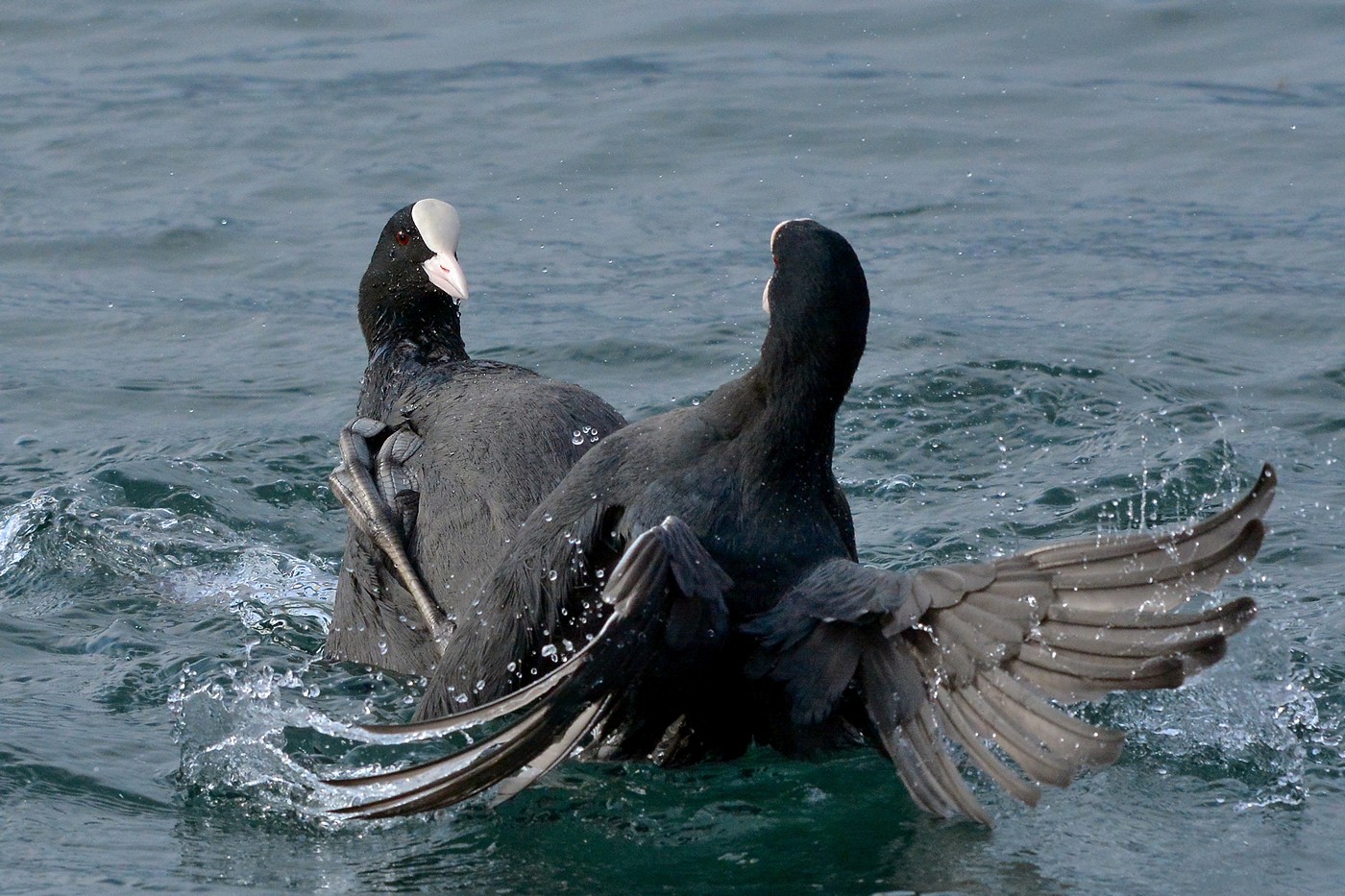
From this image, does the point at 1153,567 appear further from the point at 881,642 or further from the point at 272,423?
the point at 272,423

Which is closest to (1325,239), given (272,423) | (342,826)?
(272,423)

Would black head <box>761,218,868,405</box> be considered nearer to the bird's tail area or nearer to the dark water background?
the bird's tail area

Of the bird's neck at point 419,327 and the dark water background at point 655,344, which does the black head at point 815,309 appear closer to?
the dark water background at point 655,344

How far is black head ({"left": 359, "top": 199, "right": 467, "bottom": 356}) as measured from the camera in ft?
19.2

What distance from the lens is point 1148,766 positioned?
4500 mm

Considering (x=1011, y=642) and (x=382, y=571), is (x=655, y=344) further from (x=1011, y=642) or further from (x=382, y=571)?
(x=1011, y=642)

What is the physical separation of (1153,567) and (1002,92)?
314 inches

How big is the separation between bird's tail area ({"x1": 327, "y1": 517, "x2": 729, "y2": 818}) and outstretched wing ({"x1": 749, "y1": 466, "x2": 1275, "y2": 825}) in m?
0.27

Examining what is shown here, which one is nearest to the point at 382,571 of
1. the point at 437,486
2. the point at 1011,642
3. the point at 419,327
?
the point at 437,486

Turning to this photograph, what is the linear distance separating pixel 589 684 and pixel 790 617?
0.49 metres

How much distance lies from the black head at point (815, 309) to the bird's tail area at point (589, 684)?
50 centimetres

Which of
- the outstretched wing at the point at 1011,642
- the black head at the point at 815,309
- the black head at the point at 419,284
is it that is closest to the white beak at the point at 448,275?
the black head at the point at 419,284

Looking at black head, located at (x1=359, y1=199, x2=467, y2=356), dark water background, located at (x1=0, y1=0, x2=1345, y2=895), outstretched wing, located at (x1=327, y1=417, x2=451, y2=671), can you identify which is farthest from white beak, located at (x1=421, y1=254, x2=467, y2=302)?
dark water background, located at (x1=0, y1=0, x2=1345, y2=895)

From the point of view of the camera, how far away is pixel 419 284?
5.89 m
